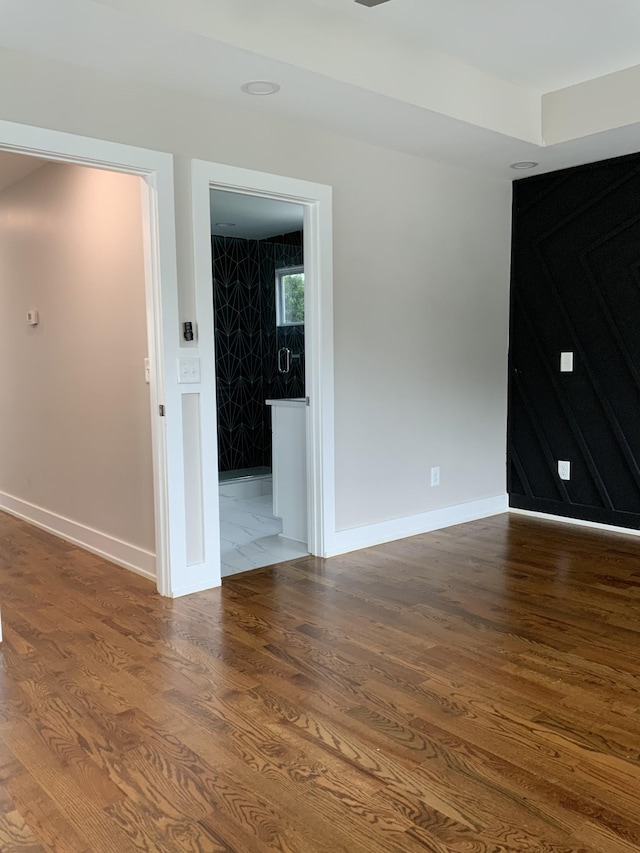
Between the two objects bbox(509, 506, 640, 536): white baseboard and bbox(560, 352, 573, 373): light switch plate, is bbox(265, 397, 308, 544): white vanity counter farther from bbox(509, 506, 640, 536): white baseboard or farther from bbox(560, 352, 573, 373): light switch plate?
bbox(560, 352, 573, 373): light switch plate

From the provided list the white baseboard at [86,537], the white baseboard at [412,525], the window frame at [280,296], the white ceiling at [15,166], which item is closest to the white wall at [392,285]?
the white baseboard at [412,525]

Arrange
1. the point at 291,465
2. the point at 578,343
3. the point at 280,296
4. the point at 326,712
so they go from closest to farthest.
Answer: the point at 326,712 < the point at 291,465 < the point at 578,343 < the point at 280,296

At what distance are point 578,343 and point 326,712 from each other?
3.27 meters

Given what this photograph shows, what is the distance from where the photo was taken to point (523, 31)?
10.7 ft

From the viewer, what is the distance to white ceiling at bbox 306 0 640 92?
Result: 3006mm

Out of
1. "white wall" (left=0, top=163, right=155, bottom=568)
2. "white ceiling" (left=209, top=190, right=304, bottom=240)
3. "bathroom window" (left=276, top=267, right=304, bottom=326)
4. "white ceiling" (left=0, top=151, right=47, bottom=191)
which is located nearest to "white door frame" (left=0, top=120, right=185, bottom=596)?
"white wall" (left=0, top=163, right=155, bottom=568)

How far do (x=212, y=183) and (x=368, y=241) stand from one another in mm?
→ 1082

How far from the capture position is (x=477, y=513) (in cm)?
497

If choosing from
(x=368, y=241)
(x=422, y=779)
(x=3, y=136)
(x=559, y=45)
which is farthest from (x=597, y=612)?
(x=3, y=136)

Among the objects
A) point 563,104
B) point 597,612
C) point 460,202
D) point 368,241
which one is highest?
point 563,104

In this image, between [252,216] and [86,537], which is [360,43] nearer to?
[252,216]

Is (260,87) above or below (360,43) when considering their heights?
below

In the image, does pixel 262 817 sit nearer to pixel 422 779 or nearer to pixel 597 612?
pixel 422 779

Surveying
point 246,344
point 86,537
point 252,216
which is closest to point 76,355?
point 86,537
